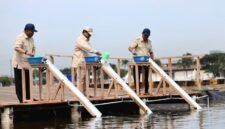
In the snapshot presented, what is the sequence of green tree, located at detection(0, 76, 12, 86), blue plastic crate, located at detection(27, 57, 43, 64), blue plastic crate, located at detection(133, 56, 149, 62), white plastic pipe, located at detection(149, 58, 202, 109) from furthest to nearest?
1. green tree, located at detection(0, 76, 12, 86)
2. blue plastic crate, located at detection(133, 56, 149, 62)
3. white plastic pipe, located at detection(149, 58, 202, 109)
4. blue plastic crate, located at detection(27, 57, 43, 64)

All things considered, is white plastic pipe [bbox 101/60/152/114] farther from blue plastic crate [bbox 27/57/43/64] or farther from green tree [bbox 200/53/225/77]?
green tree [bbox 200/53/225/77]

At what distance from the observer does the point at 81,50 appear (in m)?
11.6

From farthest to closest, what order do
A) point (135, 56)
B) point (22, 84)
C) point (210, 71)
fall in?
point (210, 71) < point (135, 56) < point (22, 84)

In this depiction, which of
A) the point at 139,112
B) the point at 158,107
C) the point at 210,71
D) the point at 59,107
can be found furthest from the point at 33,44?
the point at 210,71

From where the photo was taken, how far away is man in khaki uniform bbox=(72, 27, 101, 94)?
11469 millimetres

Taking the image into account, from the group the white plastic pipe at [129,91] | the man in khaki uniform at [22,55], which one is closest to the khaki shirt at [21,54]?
the man in khaki uniform at [22,55]

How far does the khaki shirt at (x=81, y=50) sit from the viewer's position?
37.6 ft

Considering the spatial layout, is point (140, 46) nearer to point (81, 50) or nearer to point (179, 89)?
point (179, 89)

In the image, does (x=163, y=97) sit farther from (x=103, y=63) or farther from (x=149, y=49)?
(x=103, y=63)

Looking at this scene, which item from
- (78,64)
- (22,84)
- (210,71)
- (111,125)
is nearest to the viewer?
(111,125)

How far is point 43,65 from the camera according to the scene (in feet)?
34.8

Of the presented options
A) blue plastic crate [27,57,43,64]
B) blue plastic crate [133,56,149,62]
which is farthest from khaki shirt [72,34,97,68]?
blue plastic crate [133,56,149,62]

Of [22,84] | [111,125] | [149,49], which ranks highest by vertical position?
[149,49]

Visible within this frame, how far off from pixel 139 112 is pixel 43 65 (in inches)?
94.1
